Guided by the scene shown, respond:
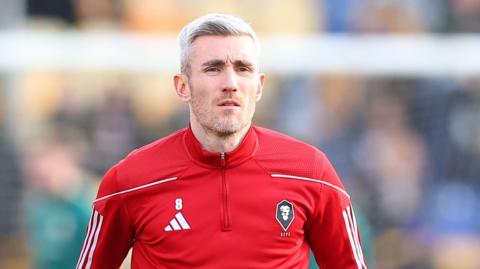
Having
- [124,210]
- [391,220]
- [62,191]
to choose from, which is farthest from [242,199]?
[391,220]

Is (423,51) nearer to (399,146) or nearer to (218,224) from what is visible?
(399,146)

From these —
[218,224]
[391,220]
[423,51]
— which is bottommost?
[391,220]

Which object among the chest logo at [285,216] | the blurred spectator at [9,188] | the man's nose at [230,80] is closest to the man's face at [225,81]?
the man's nose at [230,80]

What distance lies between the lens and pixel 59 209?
26.1ft

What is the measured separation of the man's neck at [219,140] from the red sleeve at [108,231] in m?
0.35

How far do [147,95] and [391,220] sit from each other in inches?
95.1

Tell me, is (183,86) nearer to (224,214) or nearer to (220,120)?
(220,120)

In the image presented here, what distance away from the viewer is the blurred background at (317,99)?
10.1 meters

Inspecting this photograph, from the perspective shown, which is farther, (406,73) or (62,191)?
(406,73)

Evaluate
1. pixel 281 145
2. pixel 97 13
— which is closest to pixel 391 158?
pixel 97 13

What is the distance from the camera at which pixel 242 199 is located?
437cm

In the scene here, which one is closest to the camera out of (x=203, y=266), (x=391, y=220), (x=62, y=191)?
(x=203, y=266)

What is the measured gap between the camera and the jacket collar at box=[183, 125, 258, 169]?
4.41 meters

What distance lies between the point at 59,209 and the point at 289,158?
3746 millimetres
